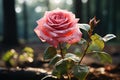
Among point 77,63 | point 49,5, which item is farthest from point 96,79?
point 49,5

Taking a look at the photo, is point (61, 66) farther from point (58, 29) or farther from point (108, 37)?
point (108, 37)

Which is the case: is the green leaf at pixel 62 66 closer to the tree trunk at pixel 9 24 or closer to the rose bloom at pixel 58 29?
the rose bloom at pixel 58 29

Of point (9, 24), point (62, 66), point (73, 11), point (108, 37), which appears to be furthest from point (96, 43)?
point (73, 11)

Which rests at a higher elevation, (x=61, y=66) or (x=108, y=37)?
(x=108, y=37)

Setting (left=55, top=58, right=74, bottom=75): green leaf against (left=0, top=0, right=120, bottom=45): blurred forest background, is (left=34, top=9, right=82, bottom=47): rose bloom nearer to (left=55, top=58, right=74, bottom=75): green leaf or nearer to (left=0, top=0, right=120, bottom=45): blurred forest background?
(left=55, top=58, right=74, bottom=75): green leaf

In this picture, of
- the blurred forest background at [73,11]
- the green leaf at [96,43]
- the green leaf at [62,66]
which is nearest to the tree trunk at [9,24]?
the blurred forest background at [73,11]

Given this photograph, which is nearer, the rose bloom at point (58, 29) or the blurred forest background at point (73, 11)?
the rose bloom at point (58, 29)
